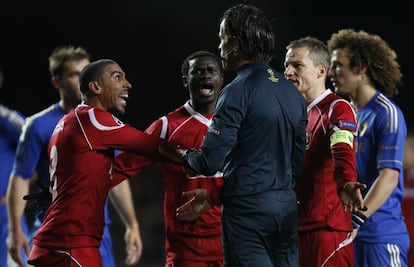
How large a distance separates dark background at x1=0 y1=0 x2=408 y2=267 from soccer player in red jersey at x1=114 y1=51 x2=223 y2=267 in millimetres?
5476

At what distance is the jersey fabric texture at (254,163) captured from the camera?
13.3ft

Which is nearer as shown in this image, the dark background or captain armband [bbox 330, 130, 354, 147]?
captain armband [bbox 330, 130, 354, 147]

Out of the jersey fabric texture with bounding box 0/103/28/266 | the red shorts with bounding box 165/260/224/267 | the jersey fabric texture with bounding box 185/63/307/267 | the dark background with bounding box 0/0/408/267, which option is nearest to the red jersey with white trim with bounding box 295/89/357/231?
the red shorts with bounding box 165/260/224/267

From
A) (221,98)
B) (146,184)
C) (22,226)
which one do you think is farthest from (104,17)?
(221,98)

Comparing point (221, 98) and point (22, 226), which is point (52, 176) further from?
point (22, 226)

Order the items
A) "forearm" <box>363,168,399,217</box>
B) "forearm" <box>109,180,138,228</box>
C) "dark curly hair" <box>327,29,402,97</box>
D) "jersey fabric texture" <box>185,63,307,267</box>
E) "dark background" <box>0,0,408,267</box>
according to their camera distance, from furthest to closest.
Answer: "dark background" <box>0,0,408,267</box>
"forearm" <box>109,180,138,228</box>
"dark curly hair" <box>327,29,402,97</box>
"forearm" <box>363,168,399,217</box>
"jersey fabric texture" <box>185,63,307,267</box>

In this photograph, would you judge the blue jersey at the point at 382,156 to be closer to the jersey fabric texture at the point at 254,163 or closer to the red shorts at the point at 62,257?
the jersey fabric texture at the point at 254,163

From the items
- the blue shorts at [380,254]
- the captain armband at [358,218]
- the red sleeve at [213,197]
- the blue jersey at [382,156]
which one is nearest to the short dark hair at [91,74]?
the red sleeve at [213,197]

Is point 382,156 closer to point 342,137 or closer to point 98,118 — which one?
point 342,137

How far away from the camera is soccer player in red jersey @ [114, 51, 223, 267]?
5.16m

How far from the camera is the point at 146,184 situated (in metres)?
9.98

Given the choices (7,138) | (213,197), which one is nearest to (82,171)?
(213,197)

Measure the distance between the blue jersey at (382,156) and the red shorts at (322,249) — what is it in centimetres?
65

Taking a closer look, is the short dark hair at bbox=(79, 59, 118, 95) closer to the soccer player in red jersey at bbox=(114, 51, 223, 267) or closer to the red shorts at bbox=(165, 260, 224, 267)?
the soccer player in red jersey at bbox=(114, 51, 223, 267)
